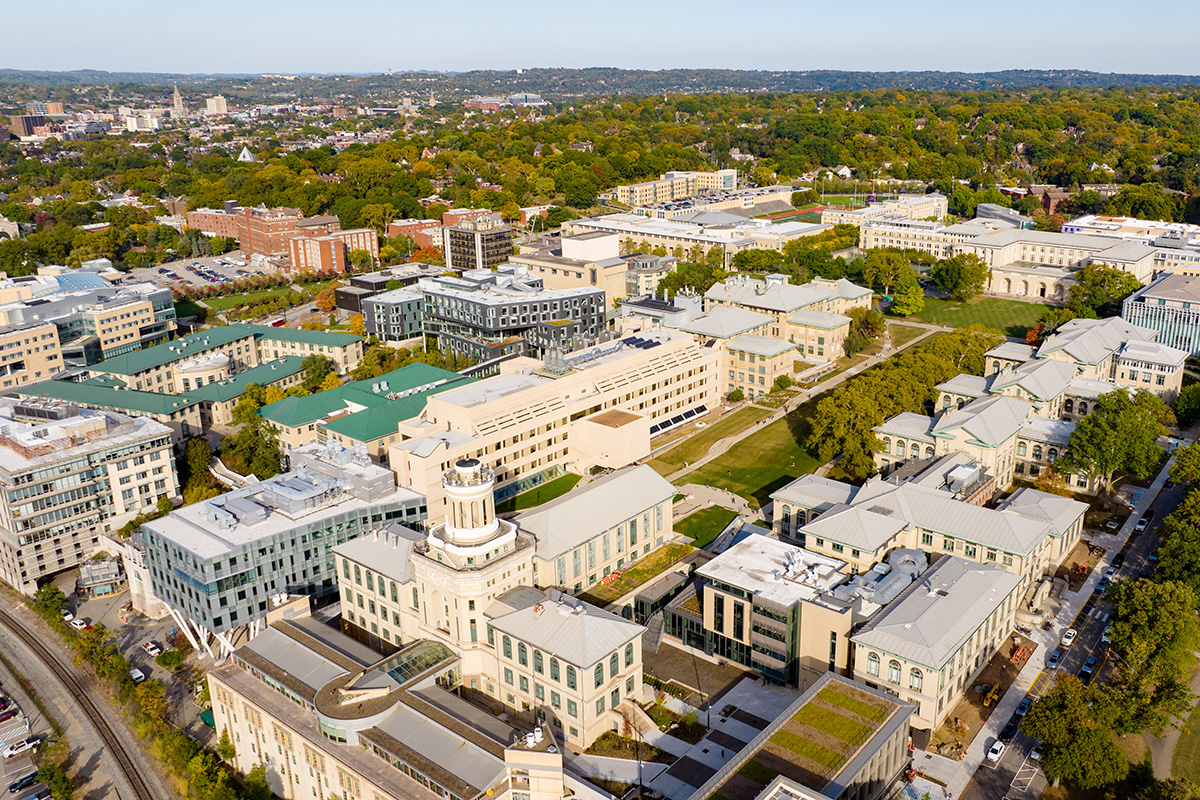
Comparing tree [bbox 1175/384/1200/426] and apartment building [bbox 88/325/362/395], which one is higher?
apartment building [bbox 88/325/362/395]

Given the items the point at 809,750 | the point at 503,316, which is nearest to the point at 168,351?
the point at 503,316

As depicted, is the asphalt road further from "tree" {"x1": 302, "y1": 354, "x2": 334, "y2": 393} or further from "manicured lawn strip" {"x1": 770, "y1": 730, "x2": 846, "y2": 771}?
"tree" {"x1": 302, "y1": 354, "x2": 334, "y2": 393}

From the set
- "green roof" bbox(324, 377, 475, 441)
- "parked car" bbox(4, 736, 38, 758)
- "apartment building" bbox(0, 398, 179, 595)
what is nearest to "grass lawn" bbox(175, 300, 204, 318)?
"apartment building" bbox(0, 398, 179, 595)

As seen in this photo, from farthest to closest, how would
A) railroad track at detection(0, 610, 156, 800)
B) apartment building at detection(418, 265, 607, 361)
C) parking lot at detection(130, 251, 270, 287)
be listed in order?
parking lot at detection(130, 251, 270, 287) → apartment building at detection(418, 265, 607, 361) → railroad track at detection(0, 610, 156, 800)

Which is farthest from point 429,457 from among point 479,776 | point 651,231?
point 651,231

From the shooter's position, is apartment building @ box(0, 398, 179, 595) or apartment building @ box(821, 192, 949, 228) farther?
apartment building @ box(821, 192, 949, 228)

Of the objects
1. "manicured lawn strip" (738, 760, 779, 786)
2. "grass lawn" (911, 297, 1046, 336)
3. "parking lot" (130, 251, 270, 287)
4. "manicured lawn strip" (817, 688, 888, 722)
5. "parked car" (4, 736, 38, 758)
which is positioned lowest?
"parked car" (4, 736, 38, 758)

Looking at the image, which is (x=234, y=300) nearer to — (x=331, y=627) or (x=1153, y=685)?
(x=331, y=627)
